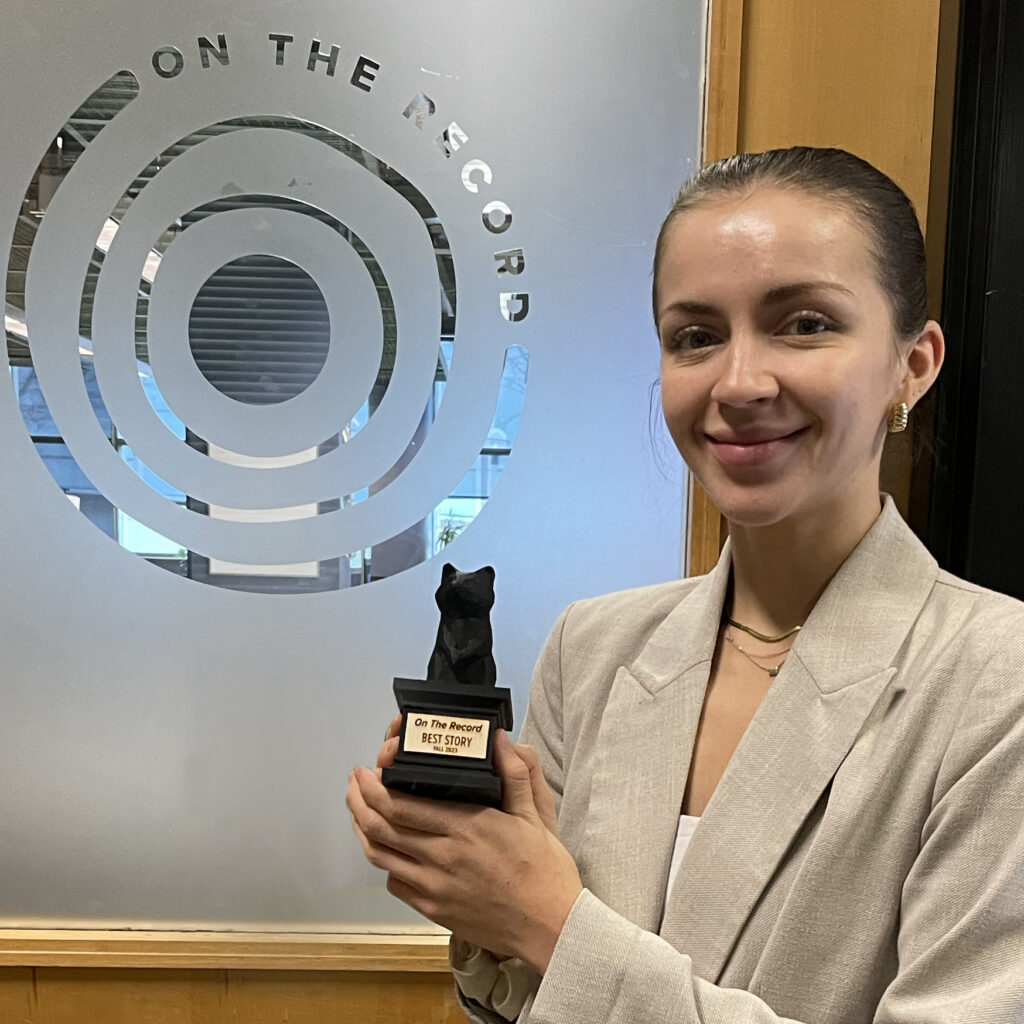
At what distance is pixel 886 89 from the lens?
120 centimetres

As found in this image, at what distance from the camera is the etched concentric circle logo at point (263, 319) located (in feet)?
3.89

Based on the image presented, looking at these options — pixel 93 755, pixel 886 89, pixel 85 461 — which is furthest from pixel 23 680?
pixel 886 89

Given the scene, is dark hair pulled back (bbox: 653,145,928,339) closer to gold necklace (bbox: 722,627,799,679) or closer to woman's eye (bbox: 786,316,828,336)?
woman's eye (bbox: 786,316,828,336)

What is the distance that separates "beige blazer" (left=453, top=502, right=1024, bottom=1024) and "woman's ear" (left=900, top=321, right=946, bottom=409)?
0.11 meters

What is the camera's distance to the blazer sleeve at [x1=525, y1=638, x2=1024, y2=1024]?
0.63 m

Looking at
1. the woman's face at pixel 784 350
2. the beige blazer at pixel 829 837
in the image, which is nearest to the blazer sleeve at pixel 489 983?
the beige blazer at pixel 829 837

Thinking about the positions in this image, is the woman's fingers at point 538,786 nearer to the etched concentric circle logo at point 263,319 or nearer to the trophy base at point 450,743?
the trophy base at point 450,743

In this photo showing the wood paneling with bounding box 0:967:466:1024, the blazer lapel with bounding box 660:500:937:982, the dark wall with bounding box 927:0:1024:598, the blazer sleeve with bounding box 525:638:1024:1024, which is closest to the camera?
the blazer sleeve with bounding box 525:638:1024:1024

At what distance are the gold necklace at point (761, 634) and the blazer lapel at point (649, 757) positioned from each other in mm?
19

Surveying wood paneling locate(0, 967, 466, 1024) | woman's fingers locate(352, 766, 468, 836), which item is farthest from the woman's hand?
wood paneling locate(0, 967, 466, 1024)

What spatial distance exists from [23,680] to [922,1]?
56.5 inches

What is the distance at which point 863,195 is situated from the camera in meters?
0.79

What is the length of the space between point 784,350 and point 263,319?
2.29ft

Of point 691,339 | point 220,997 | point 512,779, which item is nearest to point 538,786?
point 512,779
